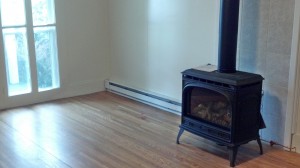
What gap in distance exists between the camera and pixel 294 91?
10.6 ft

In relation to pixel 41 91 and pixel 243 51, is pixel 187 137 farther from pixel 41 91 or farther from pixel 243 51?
pixel 41 91

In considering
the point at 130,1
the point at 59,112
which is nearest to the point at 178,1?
the point at 130,1

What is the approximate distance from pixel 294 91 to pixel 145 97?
1827mm

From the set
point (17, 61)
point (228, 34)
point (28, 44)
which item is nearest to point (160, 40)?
point (228, 34)

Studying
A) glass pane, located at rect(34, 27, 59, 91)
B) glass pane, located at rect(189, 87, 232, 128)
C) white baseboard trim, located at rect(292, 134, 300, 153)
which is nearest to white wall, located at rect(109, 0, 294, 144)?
white baseboard trim, located at rect(292, 134, 300, 153)

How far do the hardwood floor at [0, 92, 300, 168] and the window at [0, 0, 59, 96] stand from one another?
33cm

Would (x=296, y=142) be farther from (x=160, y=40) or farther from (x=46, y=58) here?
(x=46, y=58)

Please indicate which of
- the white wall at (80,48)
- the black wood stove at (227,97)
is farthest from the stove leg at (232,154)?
the white wall at (80,48)

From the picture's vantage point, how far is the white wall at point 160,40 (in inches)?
154

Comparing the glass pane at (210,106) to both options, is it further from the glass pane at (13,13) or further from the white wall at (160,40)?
the glass pane at (13,13)

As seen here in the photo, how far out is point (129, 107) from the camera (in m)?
4.54

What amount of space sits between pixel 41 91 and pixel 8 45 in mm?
636

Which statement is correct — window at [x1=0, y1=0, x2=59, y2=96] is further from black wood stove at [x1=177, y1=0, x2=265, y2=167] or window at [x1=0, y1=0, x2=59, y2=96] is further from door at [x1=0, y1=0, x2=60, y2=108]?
black wood stove at [x1=177, y1=0, x2=265, y2=167]

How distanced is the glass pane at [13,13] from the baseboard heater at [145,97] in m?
1.30
